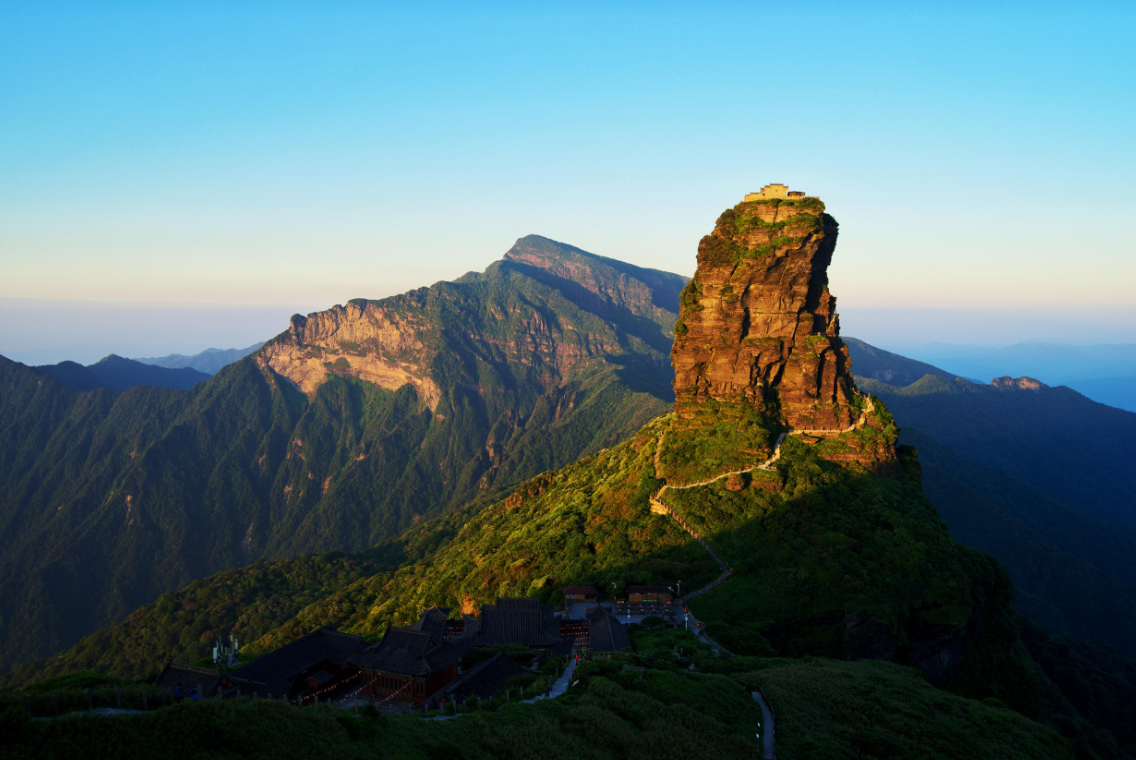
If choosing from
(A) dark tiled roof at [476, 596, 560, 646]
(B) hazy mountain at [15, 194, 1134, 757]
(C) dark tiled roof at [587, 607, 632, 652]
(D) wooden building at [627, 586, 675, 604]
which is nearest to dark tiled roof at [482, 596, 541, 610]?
(A) dark tiled roof at [476, 596, 560, 646]

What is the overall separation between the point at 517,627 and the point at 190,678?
70.3 ft

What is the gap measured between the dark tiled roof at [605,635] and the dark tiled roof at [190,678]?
23495mm

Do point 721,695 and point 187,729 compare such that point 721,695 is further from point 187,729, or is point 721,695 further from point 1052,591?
point 1052,591

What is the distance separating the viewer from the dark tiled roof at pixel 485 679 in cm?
3835

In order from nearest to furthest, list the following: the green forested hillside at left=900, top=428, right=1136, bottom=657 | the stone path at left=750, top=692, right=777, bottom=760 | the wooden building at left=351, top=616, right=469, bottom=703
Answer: the stone path at left=750, top=692, right=777, bottom=760 → the wooden building at left=351, top=616, right=469, bottom=703 → the green forested hillside at left=900, top=428, right=1136, bottom=657

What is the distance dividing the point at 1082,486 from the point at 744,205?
173 meters

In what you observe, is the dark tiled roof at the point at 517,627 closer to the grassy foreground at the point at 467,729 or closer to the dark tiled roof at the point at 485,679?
the dark tiled roof at the point at 485,679

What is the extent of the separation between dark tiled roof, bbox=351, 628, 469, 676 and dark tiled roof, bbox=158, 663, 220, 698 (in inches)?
331

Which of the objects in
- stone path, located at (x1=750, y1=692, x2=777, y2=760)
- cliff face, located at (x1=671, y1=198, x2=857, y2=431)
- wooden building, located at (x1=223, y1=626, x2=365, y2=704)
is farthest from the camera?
cliff face, located at (x1=671, y1=198, x2=857, y2=431)

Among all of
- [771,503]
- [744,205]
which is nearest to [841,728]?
[771,503]

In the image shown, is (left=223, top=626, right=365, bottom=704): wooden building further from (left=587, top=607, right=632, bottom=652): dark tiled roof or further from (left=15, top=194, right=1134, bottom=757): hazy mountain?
(left=15, top=194, right=1134, bottom=757): hazy mountain

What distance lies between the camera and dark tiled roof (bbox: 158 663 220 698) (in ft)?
124

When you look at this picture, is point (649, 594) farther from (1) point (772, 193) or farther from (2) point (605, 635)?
(1) point (772, 193)

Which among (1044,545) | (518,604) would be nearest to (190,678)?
(518,604)
